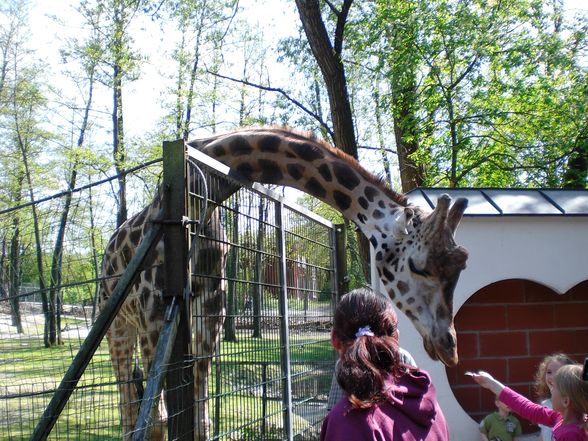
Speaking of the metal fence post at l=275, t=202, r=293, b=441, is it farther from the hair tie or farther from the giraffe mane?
the hair tie

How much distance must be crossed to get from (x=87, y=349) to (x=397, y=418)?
4.85 feet

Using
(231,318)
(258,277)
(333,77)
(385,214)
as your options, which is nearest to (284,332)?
(258,277)

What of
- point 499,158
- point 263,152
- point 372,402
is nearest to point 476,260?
point 263,152

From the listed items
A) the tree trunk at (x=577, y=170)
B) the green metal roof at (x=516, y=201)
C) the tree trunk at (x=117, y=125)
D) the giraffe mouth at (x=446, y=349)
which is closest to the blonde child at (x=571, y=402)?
the giraffe mouth at (x=446, y=349)

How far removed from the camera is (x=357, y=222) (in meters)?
5.21

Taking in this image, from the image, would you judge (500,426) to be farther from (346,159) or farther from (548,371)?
(346,159)

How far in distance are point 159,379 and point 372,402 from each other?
1176 millimetres

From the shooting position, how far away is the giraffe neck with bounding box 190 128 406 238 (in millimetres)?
4859

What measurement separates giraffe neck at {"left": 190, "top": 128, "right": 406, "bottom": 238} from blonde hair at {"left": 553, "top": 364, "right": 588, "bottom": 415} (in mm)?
2064

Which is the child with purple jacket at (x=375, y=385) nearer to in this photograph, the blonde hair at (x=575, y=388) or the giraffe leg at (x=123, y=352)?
the blonde hair at (x=575, y=388)

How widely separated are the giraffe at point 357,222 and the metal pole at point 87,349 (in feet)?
4.01

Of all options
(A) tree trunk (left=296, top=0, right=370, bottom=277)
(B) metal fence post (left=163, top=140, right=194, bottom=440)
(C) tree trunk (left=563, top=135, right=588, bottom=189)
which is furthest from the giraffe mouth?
(C) tree trunk (left=563, top=135, right=588, bottom=189)

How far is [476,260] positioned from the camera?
5.56 m

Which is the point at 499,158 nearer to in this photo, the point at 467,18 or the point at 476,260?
the point at 467,18
